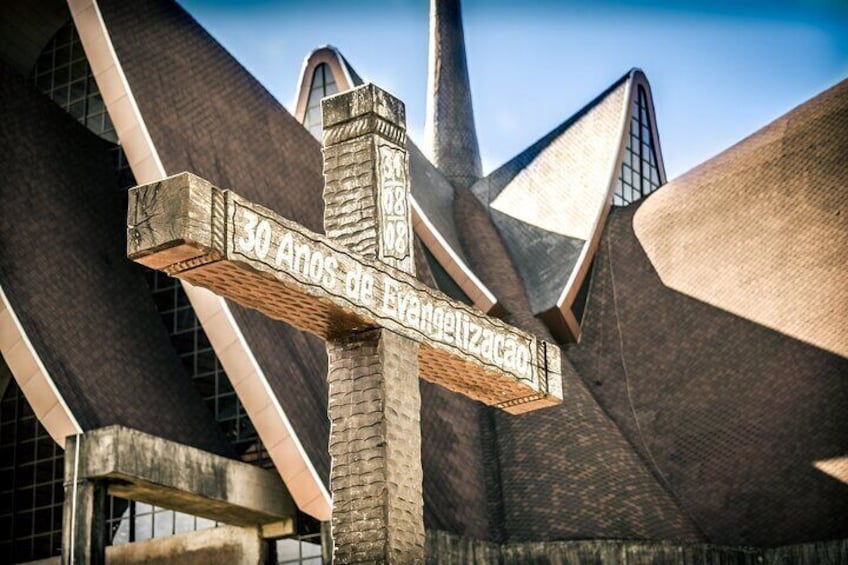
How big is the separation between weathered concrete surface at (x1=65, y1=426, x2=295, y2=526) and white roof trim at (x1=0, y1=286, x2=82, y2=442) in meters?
0.23

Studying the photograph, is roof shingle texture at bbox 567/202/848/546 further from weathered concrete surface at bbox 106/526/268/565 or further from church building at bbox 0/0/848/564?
weathered concrete surface at bbox 106/526/268/565

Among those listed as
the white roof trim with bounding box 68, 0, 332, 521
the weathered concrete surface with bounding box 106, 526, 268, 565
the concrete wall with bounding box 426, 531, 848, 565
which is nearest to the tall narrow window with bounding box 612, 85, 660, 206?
the concrete wall with bounding box 426, 531, 848, 565

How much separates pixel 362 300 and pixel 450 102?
2577cm

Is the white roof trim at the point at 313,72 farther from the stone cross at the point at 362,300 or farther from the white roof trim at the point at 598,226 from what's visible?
the stone cross at the point at 362,300

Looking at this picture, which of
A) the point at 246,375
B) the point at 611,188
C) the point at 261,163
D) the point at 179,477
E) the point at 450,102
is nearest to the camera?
the point at 179,477

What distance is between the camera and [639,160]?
93.3ft

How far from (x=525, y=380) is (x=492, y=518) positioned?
13.1 m

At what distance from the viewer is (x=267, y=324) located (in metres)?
17.9

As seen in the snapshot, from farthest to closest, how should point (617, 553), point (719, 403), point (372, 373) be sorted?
point (719, 403) → point (617, 553) → point (372, 373)

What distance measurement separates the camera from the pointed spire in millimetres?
30453

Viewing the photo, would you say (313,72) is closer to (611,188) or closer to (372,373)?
(611,188)

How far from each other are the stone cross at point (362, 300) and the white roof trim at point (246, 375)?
927 centimetres

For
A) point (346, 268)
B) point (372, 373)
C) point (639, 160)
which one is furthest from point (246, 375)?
point (639, 160)

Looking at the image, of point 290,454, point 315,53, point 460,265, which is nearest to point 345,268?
point 290,454
